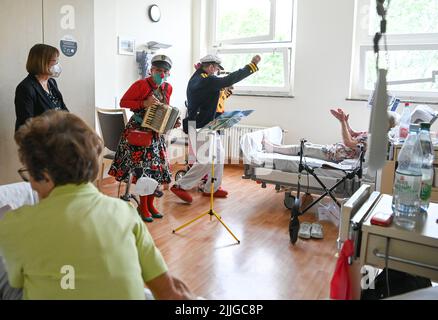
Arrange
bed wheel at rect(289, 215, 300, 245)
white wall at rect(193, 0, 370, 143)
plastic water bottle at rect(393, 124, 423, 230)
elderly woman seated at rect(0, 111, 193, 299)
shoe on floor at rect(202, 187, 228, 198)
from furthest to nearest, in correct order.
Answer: white wall at rect(193, 0, 370, 143), shoe on floor at rect(202, 187, 228, 198), bed wheel at rect(289, 215, 300, 245), plastic water bottle at rect(393, 124, 423, 230), elderly woman seated at rect(0, 111, 193, 299)

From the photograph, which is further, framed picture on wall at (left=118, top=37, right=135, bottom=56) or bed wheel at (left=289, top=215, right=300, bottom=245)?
framed picture on wall at (left=118, top=37, right=135, bottom=56)

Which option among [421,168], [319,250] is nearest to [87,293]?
[421,168]

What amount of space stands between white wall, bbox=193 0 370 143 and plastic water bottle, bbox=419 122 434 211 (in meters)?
3.45

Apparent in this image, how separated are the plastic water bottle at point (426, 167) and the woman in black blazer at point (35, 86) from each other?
7.83ft

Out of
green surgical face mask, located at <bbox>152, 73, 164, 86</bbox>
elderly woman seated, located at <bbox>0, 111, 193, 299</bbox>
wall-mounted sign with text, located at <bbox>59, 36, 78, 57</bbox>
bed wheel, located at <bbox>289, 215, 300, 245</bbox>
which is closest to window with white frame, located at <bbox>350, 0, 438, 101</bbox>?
bed wheel, located at <bbox>289, 215, 300, 245</bbox>

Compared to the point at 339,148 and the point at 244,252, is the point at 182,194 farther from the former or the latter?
the point at 339,148

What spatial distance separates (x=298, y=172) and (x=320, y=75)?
1.95 meters

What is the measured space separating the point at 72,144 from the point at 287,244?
2.38 metres

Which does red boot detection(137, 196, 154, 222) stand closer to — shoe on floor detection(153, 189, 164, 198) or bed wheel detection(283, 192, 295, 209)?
shoe on floor detection(153, 189, 164, 198)

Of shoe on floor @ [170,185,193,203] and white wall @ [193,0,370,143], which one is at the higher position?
white wall @ [193,0,370,143]

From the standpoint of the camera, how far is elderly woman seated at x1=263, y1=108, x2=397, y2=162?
3.78 m

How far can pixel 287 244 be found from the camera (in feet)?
10.1

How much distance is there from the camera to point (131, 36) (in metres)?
4.79

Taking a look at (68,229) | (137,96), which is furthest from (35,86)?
(68,229)
